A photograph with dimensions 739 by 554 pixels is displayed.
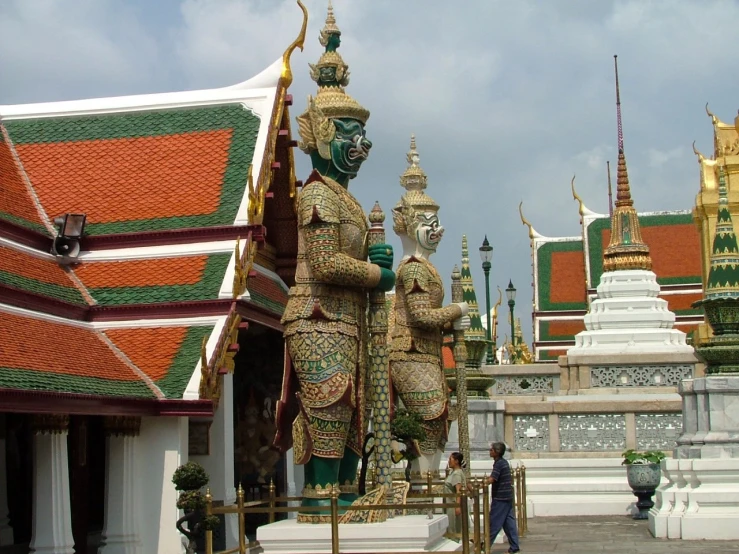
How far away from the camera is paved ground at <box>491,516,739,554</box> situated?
12688mm

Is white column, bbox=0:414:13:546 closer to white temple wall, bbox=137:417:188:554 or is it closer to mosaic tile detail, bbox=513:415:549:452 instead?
white temple wall, bbox=137:417:188:554

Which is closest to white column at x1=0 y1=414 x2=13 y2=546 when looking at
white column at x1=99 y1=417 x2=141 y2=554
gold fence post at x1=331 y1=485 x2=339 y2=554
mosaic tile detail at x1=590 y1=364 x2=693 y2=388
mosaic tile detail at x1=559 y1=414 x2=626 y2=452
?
white column at x1=99 y1=417 x2=141 y2=554

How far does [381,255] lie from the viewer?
930cm

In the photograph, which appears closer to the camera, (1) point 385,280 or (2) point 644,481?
(1) point 385,280

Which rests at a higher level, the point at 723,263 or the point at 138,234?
A: the point at 138,234

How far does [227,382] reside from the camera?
13.7 meters

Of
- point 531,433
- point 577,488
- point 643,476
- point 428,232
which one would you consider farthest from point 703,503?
point 531,433

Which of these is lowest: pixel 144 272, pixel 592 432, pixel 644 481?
pixel 644 481

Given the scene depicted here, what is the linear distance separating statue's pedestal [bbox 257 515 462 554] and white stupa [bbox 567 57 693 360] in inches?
578

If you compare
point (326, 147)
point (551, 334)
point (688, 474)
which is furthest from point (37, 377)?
point (551, 334)

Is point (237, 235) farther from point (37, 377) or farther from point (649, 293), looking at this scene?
point (649, 293)

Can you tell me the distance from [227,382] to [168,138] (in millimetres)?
3973

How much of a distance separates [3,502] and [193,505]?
506 cm

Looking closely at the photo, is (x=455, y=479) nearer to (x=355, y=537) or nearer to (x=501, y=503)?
(x=501, y=503)
